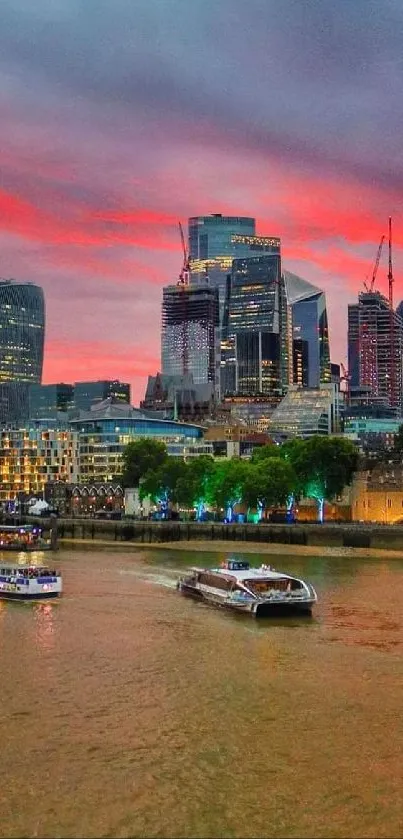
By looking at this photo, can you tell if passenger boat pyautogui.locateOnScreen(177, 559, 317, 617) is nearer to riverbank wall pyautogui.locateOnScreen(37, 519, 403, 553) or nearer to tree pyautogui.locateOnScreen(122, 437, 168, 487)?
riverbank wall pyautogui.locateOnScreen(37, 519, 403, 553)

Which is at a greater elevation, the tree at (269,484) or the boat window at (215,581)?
the tree at (269,484)

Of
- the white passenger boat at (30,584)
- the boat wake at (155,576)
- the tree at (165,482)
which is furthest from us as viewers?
the tree at (165,482)

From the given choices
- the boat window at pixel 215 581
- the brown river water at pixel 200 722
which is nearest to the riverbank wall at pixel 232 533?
the boat window at pixel 215 581

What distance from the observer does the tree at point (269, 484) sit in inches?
4663

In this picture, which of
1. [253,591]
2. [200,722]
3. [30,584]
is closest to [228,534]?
[30,584]

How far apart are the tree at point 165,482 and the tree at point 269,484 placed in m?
16.6

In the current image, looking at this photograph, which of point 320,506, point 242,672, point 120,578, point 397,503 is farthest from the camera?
point 320,506

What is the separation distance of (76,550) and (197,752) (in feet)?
260

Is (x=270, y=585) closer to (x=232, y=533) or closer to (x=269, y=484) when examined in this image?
(x=232, y=533)

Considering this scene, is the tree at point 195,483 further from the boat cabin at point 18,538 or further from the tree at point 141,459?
the boat cabin at point 18,538

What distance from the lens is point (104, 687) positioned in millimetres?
36656

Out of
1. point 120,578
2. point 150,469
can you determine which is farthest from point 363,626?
point 150,469

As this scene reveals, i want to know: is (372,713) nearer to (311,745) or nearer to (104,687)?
(311,745)

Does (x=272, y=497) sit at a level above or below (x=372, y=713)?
above
